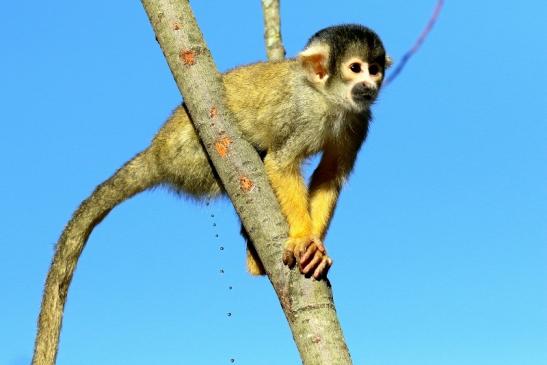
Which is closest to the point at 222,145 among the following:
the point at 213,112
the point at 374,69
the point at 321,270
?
the point at 213,112

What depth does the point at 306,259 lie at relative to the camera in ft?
13.1

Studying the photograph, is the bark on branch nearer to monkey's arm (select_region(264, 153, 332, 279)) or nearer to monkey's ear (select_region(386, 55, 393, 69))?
monkey's arm (select_region(264, 153, 332, 279))

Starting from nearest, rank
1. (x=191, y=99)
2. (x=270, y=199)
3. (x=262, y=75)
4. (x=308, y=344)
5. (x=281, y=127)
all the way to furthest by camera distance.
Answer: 1. (x=308, y=344)
2. (x=270, y=199)
3. (x=191, y=99)
4. (x=281, y=127)
5. (x=262, y=75)

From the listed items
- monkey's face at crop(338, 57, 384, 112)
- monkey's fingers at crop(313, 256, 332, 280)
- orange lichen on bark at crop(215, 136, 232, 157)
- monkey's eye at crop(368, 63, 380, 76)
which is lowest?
monkey's fingers at crop(313, 256, 332, 280)

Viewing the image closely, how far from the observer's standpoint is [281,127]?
5344 millimetres

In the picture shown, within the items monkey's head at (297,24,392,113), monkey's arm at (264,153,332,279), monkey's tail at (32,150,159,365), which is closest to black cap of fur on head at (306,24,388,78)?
monkey's head at (297,24,392,113)

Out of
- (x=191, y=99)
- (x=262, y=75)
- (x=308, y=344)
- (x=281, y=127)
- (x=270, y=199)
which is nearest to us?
(x=308, y=344)

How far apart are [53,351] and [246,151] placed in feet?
8.52

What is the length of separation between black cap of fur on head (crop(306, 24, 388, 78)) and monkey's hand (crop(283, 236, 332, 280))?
1.90 metres

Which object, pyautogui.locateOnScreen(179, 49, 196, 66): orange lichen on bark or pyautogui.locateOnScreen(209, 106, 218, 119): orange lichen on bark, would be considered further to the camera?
pyautogui.locateOnScreen(179, 49, 196, 66): orange lichen on bark

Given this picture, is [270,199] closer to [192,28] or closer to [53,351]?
[192,28]

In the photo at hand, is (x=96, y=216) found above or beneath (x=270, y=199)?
above

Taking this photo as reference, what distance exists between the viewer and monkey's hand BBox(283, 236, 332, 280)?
3.96 m

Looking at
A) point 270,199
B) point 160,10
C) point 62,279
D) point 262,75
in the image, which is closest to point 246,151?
point 270,199
